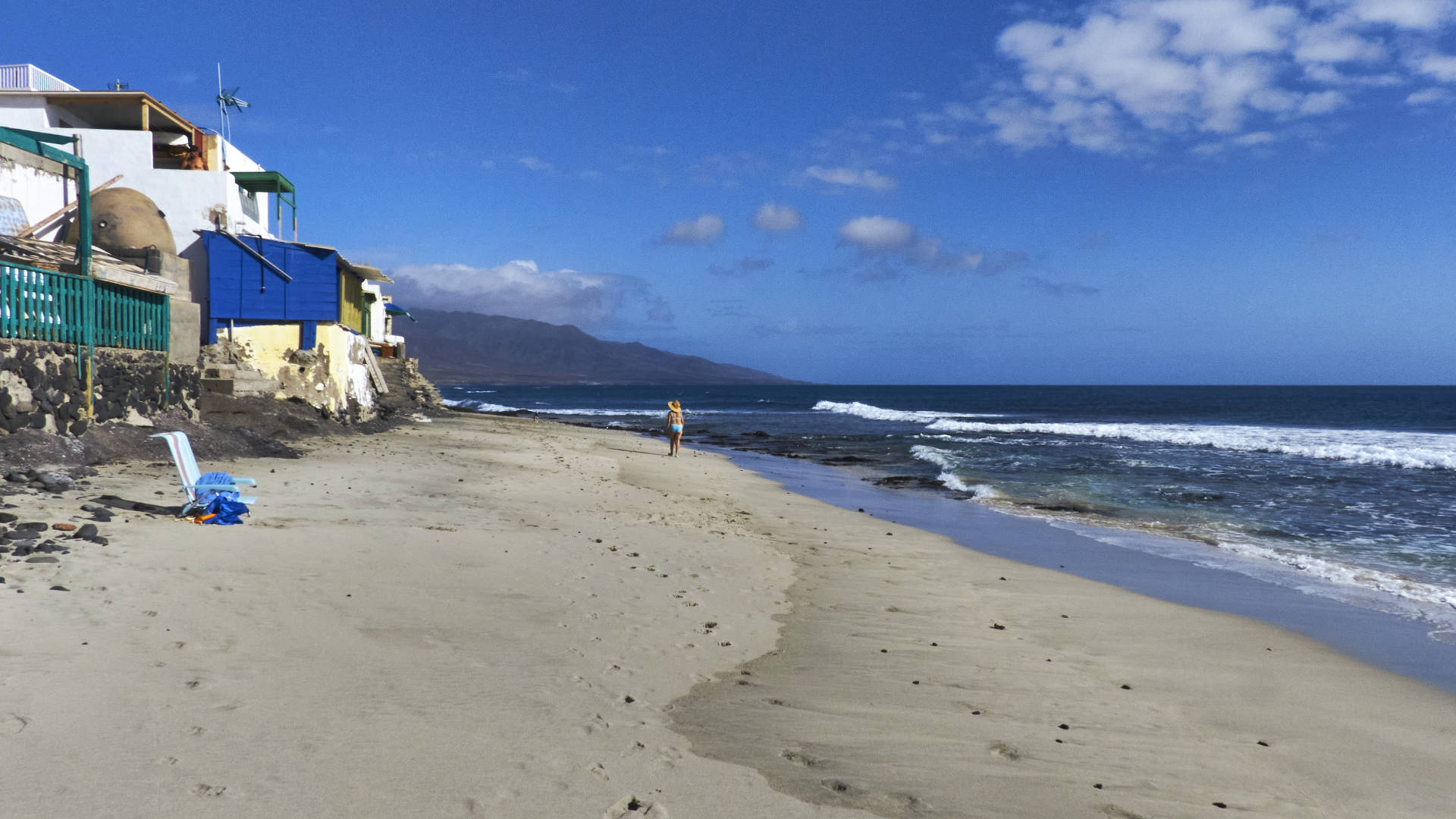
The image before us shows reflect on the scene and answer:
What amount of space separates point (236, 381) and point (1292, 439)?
37776 millimetres

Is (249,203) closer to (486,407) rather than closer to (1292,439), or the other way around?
(486,407)

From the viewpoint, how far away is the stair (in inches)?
629

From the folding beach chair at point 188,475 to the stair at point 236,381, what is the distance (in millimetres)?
9026

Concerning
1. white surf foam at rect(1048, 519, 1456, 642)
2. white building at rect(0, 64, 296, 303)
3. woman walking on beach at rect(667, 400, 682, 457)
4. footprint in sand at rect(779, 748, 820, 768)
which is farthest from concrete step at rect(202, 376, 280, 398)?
white surf foam at rect(1048, 519, 1456, 642)

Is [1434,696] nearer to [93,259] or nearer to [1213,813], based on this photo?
[1213,813]

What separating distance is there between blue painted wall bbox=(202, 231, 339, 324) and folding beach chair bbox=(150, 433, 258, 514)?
15.2 meters

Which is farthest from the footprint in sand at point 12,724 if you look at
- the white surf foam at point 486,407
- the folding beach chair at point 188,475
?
the white surf foam at point 486,407

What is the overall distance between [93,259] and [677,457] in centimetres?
1360

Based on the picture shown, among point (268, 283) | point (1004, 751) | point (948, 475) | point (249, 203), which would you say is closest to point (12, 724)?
point (1004, 751)

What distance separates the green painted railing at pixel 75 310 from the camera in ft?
34.3

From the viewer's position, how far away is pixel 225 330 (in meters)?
20.9

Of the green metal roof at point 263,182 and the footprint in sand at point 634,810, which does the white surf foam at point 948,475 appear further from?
the green metal roof at point 263,182

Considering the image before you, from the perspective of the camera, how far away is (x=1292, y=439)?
109 ft

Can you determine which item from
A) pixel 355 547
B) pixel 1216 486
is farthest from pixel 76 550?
pixel 1216 486
